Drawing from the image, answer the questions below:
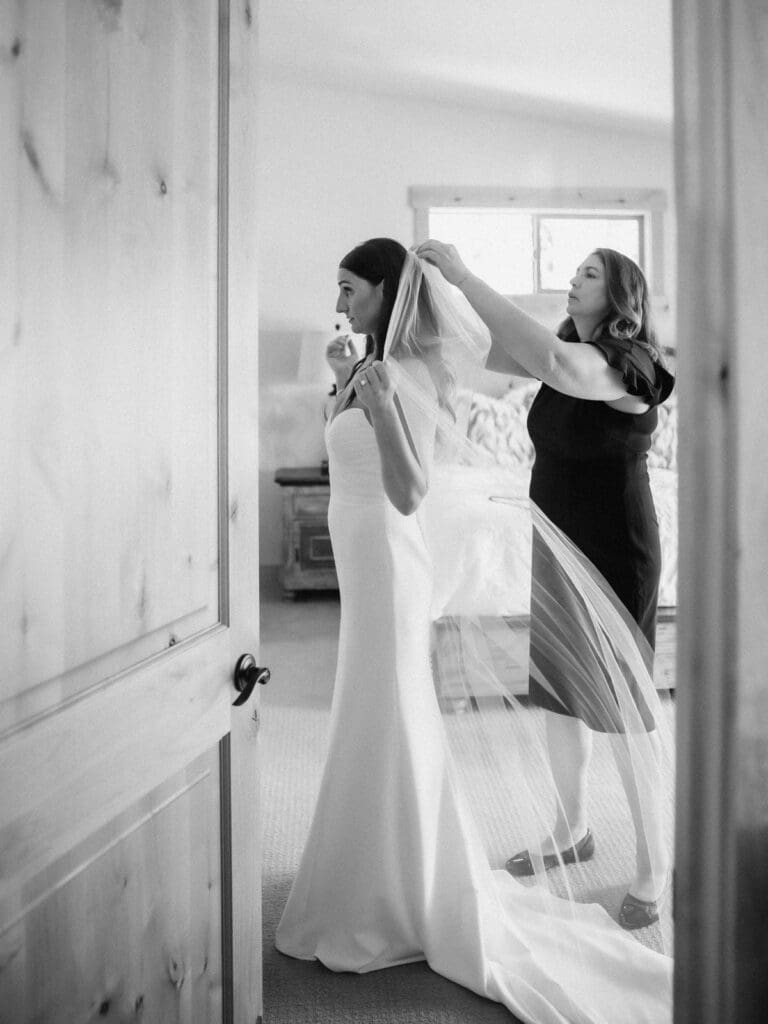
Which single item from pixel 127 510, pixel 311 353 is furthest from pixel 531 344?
pixel 311 353

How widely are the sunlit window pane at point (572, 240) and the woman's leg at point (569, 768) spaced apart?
470 centimetres

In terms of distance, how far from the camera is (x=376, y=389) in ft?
5.98

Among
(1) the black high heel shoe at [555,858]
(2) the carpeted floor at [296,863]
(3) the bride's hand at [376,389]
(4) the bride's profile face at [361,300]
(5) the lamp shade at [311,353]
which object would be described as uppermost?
(5) the lamp shade at [311,353]

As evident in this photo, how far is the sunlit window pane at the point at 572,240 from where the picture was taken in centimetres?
625

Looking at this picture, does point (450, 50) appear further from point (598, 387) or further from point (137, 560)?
point (137, 560)

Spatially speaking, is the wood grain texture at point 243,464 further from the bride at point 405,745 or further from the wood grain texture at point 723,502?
the wood grain texture at point 723,502

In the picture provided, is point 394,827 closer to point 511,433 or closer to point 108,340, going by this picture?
point 108,340

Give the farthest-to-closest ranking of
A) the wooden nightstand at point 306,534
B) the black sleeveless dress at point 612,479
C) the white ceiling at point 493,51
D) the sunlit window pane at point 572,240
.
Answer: the sunlit window pane at point 572,240
the wooden nightstand at point 306,534
the white ceiling at point 493,51
the black sleeveless dress at point 612,479

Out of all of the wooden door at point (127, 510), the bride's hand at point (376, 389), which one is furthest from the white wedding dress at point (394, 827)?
the wooden door at point (127, 510)

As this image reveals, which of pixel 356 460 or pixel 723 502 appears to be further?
pixel 356 460

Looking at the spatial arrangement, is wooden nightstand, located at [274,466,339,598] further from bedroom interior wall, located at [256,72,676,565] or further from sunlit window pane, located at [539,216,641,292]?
sunlit window pane, located at [539,216,641,292]

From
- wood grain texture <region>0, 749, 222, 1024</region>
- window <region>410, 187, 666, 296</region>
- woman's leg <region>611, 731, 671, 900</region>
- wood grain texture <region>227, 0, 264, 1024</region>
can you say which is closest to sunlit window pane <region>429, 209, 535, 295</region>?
window <region>410, 187, 666, 296</region>

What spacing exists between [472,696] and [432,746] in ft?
0.46

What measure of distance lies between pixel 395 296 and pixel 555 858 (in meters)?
1.25
